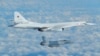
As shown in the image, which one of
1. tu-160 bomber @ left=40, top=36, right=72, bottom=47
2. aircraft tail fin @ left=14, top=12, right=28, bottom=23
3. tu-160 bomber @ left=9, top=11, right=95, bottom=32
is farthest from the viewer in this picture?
aircraft tail fin @ left=14, top=12, right=28, bottom=23

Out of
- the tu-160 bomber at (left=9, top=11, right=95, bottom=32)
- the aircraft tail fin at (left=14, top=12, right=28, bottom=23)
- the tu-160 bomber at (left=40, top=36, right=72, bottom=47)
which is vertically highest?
the aircraft tail fin at (left=14, top=12, right=28, bottom=23)

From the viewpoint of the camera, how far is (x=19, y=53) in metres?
64.6

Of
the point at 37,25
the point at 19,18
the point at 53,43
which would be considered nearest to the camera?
the point at 53,43

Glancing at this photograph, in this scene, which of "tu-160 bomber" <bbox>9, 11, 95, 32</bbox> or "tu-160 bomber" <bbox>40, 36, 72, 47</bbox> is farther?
"tu-160 bomber" <bbox>9, 11, 95, 32</bbox>

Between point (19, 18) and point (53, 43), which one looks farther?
point (19, 18)

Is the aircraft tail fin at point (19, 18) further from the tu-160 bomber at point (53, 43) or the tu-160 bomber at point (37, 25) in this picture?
the tu-160 bomber at point (53, 43)

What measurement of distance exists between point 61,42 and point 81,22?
5627 mm

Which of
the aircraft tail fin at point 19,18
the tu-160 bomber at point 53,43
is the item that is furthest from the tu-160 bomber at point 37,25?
the tu-160 bomber at point 53,43

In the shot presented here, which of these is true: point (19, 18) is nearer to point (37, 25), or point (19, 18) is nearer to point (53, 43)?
point (37, 25)

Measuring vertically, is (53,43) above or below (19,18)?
below

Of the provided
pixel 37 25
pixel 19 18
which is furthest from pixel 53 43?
pixel 19 18

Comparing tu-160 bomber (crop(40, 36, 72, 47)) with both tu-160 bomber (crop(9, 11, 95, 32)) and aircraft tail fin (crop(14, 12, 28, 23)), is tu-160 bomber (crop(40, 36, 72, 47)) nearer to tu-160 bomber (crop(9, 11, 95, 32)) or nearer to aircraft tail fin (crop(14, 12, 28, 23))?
tu-160 bomber (crop(9, 11, 95, 32))

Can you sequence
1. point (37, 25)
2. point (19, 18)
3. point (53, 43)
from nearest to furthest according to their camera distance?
point (53, 43) < point (37, 25) < point (19, 18)

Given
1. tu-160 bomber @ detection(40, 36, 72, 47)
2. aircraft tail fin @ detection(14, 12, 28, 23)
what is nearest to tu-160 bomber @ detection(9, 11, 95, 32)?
aircraft tail fin @ detection(14, 12, 28, 23)
